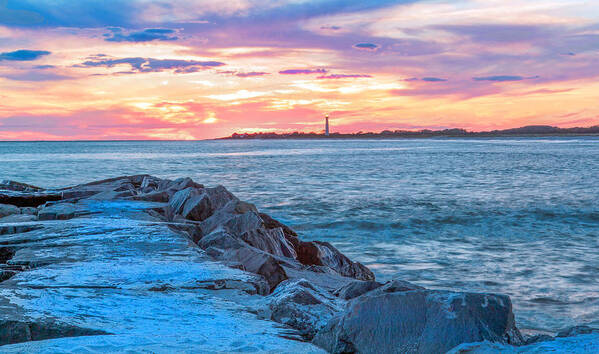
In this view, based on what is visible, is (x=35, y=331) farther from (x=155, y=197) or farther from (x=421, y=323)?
(x=155, y=197)

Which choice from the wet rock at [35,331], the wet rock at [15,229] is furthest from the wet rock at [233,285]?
the wet rock at [15,229]

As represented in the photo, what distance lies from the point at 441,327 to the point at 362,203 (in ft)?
42.7

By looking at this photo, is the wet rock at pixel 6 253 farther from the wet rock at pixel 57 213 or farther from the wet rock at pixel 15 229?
the wet rock at pixel 57 213

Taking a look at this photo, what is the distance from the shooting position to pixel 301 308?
12.1 ft

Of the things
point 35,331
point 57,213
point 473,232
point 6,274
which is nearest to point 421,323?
point 35,331

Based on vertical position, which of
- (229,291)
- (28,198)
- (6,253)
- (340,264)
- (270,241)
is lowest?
(340,264)

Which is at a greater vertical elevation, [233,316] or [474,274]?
[233,316]

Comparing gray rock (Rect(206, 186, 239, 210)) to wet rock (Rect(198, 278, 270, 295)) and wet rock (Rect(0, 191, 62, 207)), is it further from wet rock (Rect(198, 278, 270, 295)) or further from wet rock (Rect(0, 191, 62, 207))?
wet rock (Rect(198, 278, 270, 295))

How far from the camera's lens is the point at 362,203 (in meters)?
15.8

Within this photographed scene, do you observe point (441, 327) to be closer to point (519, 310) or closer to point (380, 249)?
point (519, 310)

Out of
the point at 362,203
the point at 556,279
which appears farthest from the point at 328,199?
the point at 556,279

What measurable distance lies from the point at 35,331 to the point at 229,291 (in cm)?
154

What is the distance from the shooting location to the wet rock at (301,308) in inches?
139

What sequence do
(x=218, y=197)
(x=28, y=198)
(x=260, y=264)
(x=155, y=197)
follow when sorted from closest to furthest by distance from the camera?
(x=260, y=264) → (x=218, y=197) → (x=155, y=197) → (x=28, y=198)
